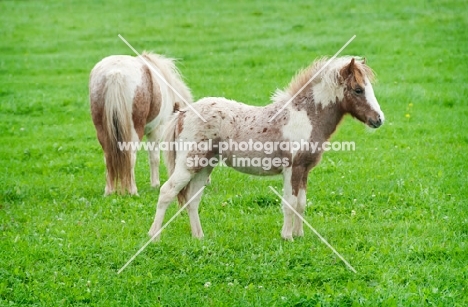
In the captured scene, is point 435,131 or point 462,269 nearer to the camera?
point 462,269

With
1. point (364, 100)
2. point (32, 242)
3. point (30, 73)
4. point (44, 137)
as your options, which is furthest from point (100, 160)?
point (30, 73)

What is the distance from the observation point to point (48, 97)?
1777 centimetres

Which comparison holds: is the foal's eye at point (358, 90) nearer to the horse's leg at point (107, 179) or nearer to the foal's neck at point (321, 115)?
the foal's neck at point (321, 115)

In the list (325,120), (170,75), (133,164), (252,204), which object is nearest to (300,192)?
(325,120)

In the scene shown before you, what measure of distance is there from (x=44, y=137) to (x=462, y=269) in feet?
32.3

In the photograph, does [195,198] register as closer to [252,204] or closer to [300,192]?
[300,192]

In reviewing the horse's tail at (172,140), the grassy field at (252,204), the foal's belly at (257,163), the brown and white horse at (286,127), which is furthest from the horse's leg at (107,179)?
the foal's belly at (257,163)

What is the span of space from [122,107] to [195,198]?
251 centimetres

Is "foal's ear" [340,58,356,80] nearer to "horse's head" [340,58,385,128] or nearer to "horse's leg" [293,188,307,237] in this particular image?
"horse's head" [340,58,385,128]

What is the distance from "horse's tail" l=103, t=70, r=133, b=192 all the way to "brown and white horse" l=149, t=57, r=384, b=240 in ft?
6.68

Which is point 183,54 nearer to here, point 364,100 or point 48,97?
point 48,97

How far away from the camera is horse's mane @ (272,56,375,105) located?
8.23 meters

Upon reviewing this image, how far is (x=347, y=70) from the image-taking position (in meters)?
8.16

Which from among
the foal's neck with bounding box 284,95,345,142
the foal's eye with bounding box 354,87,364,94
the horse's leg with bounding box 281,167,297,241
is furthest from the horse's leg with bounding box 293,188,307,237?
the foal's eye with bounding box 354,87,364,94
